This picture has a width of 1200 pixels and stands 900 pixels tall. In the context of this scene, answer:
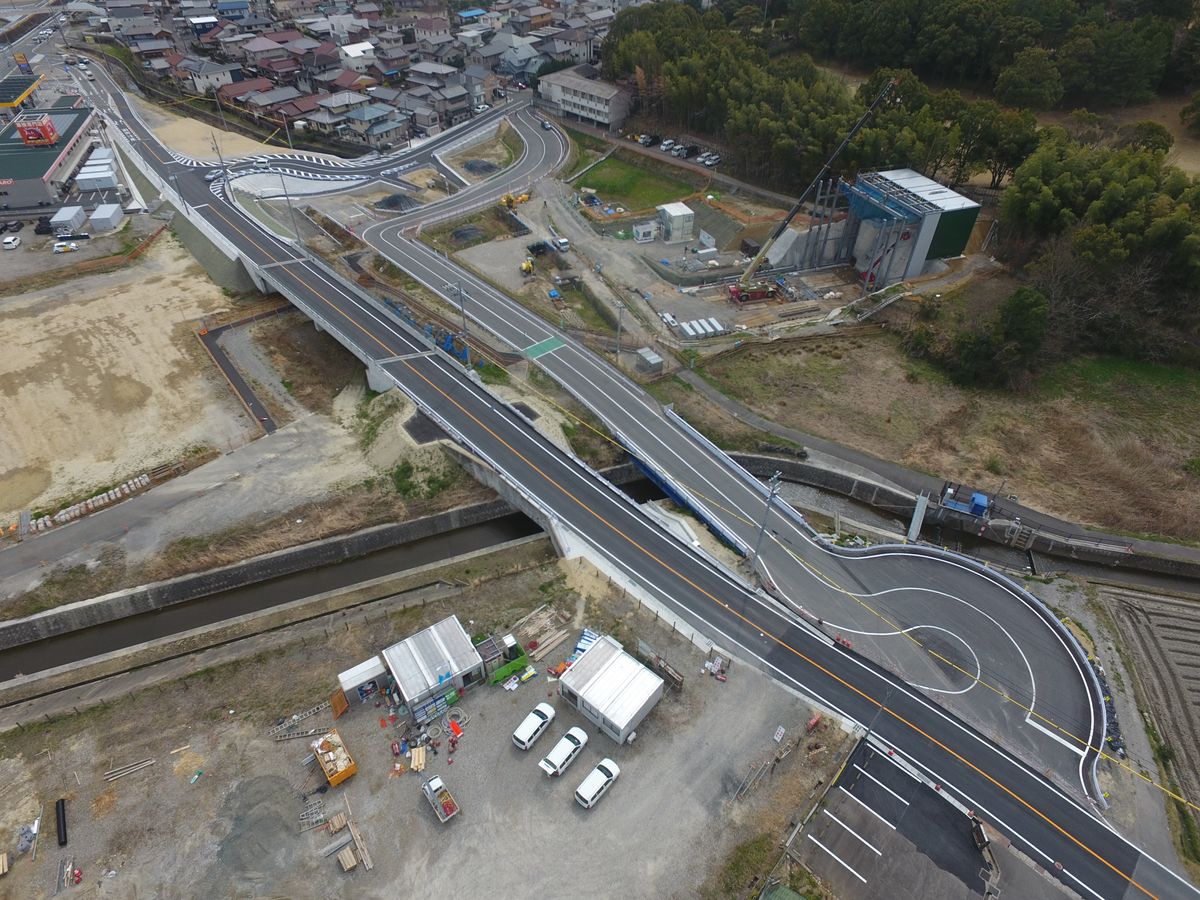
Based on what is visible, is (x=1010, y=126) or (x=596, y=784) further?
(x=1010, y=126)

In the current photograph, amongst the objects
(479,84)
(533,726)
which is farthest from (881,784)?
(479,84)

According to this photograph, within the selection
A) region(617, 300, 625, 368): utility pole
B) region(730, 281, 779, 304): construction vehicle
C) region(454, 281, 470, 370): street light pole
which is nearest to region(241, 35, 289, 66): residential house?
region(454, 281, 470, 370): street light pole

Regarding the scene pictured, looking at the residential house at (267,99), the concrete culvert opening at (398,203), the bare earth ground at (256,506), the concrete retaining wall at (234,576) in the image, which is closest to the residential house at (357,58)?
the residential house at (267,99)

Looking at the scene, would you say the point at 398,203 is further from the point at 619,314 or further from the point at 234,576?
the point at 234,576

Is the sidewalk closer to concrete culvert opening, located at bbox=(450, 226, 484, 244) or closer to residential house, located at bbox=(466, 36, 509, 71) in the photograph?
concrete culvert opening, located at bbox=(450, 226, 484, 244)

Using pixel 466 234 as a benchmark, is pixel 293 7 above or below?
above

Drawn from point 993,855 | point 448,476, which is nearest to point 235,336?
point 448,476

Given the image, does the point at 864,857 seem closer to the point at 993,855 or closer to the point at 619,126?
the point at 993,855
